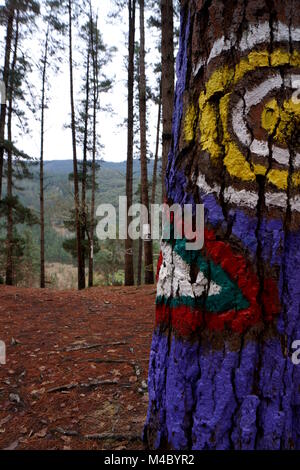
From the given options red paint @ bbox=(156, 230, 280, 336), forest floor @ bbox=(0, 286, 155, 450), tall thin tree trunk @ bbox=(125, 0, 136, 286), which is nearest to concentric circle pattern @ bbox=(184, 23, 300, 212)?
red paint @ bbox=(156, 230, 280, 336)

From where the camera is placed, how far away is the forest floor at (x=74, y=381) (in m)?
2.10

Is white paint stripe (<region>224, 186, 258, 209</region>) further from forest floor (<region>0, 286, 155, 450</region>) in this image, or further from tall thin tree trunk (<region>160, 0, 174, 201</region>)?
tall thin tree trunk (<region>160, 0, 174, 201</region>)

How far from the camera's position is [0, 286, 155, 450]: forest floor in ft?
6.88

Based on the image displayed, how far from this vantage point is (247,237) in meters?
1.18

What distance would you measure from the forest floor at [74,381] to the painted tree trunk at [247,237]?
3.33 feet

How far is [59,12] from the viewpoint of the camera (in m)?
14.1

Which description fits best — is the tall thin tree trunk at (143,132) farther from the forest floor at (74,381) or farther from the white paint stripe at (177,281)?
the white paint stripe at (177,281)

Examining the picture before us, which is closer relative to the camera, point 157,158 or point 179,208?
point 179,208

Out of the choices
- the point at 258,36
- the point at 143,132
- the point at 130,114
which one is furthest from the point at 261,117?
the point at 130,114

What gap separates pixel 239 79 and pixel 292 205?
0.52 meters

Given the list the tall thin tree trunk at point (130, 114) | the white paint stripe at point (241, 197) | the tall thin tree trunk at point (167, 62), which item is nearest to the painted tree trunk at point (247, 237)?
the white paint stripe at point (241, 197)

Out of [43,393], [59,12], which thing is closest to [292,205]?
[43,393]

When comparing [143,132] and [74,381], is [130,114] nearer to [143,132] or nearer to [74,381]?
[143,132]
